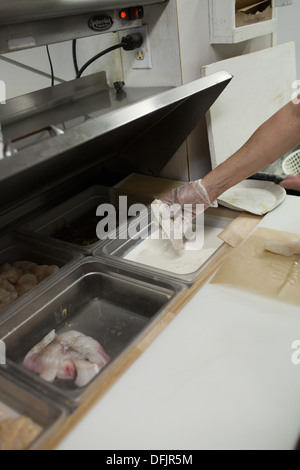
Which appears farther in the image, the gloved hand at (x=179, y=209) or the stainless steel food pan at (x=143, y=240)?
the gloved hand at (x=179, y=209)

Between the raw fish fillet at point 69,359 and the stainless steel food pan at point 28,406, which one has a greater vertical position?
the stainless steel food pan at point 28,406

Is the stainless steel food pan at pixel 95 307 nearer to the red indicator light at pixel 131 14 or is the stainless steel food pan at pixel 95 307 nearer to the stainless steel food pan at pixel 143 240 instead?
the stainless steel food pan at pixel 143 240

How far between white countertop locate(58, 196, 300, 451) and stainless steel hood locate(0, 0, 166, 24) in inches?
34.7

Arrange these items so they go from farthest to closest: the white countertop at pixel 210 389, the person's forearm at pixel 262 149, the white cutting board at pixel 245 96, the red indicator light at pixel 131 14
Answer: the white cutting board at pixel 245 96, the red indicator light at pixel 131 14, the person's forearm at pixel 262 149, the white countertop at pixel 210 389

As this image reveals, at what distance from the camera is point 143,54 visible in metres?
1.67

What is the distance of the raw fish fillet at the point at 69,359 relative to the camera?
1.07 meters

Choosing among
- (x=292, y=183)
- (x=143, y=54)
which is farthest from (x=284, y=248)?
(x=143, y=54)

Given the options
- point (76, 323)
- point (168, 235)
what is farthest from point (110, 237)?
point (76, 323)

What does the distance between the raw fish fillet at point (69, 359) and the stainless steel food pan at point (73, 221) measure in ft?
1.41

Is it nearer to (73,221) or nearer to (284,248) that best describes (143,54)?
(73,221)

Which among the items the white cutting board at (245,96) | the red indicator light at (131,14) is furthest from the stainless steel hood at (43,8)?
the white cutting board at (245,96)

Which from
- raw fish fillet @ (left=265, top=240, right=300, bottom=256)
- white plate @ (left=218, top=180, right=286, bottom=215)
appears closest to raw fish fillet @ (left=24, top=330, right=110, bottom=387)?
raw fish fillet @ (left=265, top=240, right=300, bottom=256)

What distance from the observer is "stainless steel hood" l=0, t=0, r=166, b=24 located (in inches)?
37.0

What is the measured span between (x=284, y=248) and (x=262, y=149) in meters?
0.35
